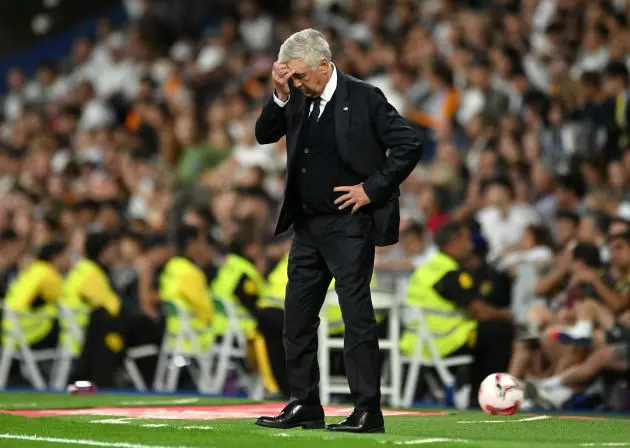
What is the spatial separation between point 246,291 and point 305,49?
6.79 m

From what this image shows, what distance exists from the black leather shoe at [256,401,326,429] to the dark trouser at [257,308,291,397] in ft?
15.9

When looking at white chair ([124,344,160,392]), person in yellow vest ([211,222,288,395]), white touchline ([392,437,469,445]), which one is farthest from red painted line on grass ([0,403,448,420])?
white chair ([124,344,160,392])

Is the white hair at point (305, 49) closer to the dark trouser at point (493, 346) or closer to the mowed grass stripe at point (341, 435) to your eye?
the mowed grass stripe at point (341, 435)

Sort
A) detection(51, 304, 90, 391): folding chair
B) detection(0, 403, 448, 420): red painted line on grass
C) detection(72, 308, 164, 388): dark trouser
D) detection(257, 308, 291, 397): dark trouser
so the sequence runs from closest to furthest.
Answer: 1. detection(0, 403, 448, 420): red painted line on grass
2. detection(257, 308, 291, 397): dark trouser
3. detection(72, 308, 164, 388): dark trouser
4. detection(51, 304, 90, 391): folding chair

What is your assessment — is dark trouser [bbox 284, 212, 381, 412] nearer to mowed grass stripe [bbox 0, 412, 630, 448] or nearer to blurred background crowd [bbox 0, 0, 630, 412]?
mowed grass stripe [bbox 0, 412, 630, 448]

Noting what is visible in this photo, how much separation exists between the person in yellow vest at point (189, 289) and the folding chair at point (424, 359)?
10.2 feet

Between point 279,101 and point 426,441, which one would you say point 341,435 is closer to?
point 426,441

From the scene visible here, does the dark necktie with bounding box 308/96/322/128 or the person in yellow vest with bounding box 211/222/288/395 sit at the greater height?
the dark necktie with bounding box 308/96/322/128

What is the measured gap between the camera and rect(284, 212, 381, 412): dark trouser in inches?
314

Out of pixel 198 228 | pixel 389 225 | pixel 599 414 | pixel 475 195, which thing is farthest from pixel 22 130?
pixel 389 225

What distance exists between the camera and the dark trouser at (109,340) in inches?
608

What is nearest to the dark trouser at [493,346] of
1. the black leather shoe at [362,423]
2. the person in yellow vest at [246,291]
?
the person in yellow vest at [246,291]

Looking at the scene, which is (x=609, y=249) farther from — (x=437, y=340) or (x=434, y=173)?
(x=434, y=173)

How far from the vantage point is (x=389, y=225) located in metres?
8.05
